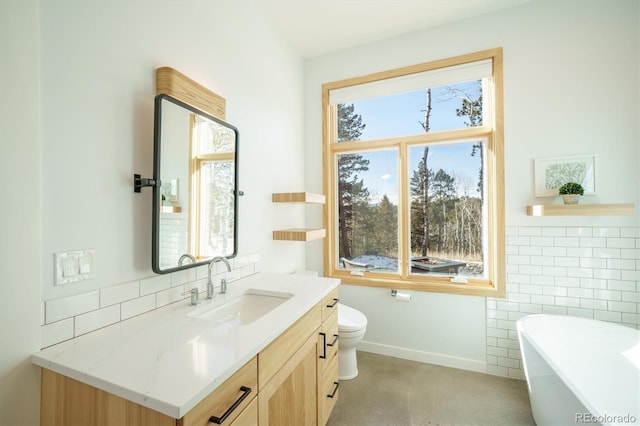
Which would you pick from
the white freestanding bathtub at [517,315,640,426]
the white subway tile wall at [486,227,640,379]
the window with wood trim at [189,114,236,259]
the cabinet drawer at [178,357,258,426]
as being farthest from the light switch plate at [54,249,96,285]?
the white subway tile wall at [486,227,640,379]

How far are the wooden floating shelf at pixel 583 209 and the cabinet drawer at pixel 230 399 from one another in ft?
7.18

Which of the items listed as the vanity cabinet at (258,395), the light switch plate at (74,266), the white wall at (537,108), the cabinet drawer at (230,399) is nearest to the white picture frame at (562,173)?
the white wall at (537,108)

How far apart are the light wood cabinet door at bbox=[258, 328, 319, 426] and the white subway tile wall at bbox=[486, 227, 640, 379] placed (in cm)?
167

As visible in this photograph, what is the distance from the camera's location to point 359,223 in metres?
2.80

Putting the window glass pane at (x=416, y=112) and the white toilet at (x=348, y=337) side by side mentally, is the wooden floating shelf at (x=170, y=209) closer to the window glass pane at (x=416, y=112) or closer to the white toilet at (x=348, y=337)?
the white toilet at (x=348, y=337)

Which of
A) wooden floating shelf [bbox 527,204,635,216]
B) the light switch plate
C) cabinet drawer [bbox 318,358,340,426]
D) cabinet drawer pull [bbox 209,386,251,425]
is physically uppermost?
wooden floating shelf [bbox 527,204,635,216]

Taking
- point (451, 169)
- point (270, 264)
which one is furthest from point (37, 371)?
point (451, 169)

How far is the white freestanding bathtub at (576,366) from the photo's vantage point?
1388 mm

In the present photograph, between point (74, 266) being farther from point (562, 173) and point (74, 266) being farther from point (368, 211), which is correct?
point (562, 173)

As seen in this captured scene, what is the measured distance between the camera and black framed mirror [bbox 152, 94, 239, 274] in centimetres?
A: 125

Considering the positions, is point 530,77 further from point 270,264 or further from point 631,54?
point 270,264

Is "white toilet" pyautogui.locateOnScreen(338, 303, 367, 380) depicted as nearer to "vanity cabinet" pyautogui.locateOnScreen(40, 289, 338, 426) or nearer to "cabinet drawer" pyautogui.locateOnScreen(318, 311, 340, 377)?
"cabinet drawer" pyautogui.locateOnScreen(318, 311, 340, 377)

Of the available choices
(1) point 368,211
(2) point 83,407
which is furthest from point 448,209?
(2) point 83,407

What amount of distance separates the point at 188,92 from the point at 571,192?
257 cm
